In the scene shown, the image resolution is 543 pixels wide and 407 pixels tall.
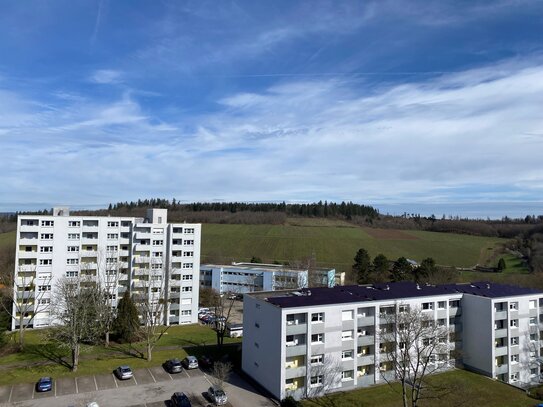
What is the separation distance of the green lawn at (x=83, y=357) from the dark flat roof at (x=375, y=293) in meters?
14.2

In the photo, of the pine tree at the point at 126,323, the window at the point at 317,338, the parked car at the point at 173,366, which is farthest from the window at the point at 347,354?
the pine tree at the point at 126,323

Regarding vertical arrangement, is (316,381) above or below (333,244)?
below

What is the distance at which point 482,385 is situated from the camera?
38.7 m

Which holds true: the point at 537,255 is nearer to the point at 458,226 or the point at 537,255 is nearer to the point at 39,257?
the point at 458,226

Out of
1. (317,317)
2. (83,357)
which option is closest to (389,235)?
(317,317)

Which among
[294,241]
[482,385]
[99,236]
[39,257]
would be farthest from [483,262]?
[39,257]

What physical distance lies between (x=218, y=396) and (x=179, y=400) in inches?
129

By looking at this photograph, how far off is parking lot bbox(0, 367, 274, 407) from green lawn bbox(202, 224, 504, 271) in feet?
240

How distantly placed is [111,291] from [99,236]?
28.4 feet

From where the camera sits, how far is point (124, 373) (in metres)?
37.7

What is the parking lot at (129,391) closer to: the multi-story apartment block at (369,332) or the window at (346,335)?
the multi-story apartment block at (369,332)

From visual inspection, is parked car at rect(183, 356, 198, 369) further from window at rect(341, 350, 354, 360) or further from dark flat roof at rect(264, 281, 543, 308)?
window at rect(341, 350, 354, 360)

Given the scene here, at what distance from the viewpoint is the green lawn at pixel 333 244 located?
11694 cm

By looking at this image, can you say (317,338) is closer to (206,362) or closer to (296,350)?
(296,350)
